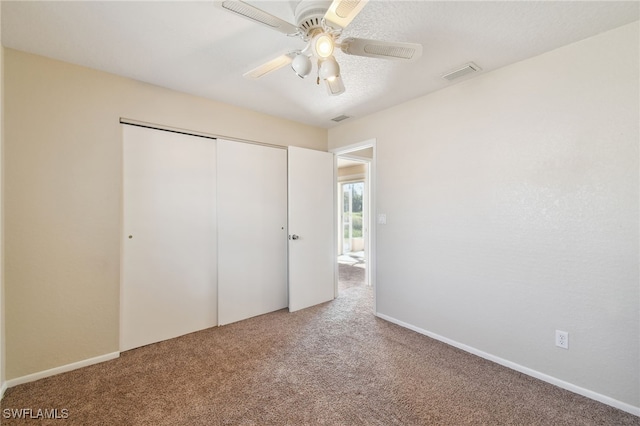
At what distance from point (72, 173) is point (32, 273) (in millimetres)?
805

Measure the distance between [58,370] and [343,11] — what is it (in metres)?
3.16

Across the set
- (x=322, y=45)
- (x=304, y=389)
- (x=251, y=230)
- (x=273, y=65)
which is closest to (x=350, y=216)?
(x=251, y=230)

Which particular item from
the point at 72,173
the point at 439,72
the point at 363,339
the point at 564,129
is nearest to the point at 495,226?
the point at 564,129

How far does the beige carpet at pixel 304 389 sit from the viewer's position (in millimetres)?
1650

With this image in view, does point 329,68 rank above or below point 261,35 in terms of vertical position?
below

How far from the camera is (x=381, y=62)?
82.3 inches

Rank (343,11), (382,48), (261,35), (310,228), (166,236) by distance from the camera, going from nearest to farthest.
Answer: (343,11) < (382,48) < (261,35) < (166,236) < (310,228)

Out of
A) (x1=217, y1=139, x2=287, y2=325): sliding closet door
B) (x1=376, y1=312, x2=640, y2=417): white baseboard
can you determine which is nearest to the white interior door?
(x1=217, y1=139, x2=287, y2=325): sliding closet door

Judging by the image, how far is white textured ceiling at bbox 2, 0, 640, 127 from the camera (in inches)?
60.9

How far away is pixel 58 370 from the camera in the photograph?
2.07 metres

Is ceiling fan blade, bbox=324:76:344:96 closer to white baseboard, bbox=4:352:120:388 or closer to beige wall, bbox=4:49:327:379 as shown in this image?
beige wall, bbox=4:49:327:379

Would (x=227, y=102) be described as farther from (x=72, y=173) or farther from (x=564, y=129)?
(x=564, y=129)

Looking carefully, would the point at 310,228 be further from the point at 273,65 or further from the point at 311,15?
the point at 311,15

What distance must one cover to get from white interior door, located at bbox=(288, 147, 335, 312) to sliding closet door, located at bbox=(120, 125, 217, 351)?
949 mm
